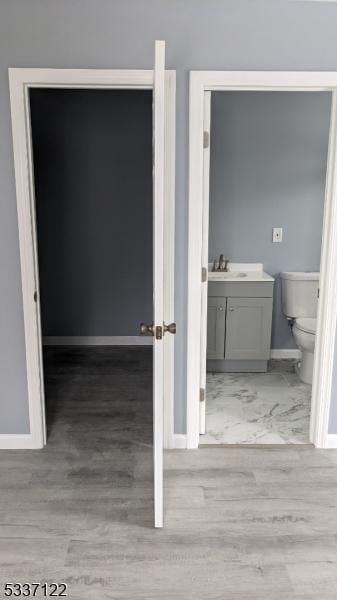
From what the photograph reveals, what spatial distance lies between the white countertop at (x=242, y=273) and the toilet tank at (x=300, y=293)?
164mm

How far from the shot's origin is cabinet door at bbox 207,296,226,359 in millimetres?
3760

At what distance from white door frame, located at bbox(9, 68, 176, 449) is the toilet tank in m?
1.61

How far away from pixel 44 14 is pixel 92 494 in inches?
90.3

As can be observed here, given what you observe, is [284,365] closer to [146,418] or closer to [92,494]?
[146,418]

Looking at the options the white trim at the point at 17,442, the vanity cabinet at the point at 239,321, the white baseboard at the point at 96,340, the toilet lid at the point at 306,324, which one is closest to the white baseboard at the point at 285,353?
the vanity cabinet at the point at 239,321

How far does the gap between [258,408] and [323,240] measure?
1.23 meters

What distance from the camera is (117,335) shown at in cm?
466

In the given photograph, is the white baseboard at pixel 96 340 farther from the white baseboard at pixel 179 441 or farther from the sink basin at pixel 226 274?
the white baseboard at pixel 179 441

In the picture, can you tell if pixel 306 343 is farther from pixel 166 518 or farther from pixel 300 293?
pixel 166 518

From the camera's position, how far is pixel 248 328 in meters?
3.82

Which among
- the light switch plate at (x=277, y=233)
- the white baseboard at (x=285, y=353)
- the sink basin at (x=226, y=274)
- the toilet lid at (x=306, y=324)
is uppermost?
the light switch plate at (x=277, y=233)

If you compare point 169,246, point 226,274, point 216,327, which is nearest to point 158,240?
point 169,246

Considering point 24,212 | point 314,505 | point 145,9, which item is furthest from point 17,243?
point 314,505

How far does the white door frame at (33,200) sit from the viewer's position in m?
2.46
